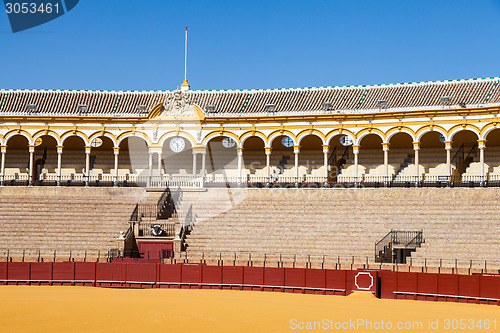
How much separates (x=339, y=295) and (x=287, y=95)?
20052 millimetres

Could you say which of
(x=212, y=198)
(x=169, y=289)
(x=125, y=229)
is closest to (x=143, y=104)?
(x=212, y=198)

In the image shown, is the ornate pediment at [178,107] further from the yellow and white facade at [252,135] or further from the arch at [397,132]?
the arch at [397,132]

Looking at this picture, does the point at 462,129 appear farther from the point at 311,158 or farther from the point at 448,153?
the point at 311,158

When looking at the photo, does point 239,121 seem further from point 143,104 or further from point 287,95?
point 143,104

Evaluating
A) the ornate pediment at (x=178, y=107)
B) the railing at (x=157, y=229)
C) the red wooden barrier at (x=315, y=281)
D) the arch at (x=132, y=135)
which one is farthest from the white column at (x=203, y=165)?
the red wooden barrier at (x=315, y=281)

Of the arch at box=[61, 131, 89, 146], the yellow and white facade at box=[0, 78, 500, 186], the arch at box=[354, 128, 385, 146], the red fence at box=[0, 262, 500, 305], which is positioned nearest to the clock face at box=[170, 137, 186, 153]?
the yellow and white facade at box=[0, 78, 500, 186]

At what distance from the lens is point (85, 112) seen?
1844 inches

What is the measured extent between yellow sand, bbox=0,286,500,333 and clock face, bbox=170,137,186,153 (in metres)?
17.8

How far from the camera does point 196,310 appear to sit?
24.0m

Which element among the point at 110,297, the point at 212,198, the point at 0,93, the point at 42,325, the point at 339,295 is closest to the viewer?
the point at 42,325

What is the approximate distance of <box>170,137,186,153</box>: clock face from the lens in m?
46.8

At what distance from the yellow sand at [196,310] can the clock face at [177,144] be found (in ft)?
58.4

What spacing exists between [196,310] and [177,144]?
23926mm

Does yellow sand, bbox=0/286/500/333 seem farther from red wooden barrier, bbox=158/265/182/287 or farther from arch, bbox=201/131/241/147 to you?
arch, bbox=201/131/241/147
